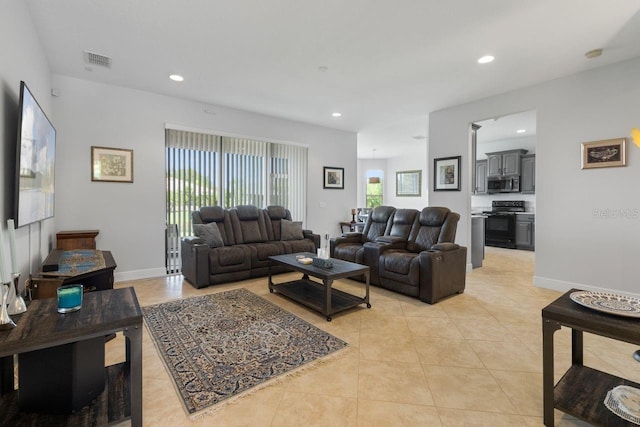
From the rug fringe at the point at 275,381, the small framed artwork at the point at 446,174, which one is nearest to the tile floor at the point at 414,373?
the rug fringe at the point at 275,381

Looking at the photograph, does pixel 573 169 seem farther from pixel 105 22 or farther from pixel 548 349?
pixel 105 22

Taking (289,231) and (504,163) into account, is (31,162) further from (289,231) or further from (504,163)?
(504,163)

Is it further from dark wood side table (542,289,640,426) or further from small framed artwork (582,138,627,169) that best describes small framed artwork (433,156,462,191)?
dark wood side table (542,289,640,426)

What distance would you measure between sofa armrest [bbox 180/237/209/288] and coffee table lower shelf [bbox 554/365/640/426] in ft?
12.2

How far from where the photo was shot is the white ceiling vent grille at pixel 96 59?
11.1 feet

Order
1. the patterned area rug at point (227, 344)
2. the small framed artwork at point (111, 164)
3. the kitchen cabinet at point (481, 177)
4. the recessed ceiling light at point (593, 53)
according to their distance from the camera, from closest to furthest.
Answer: the patterned area rug at point (227, 344)
the recessed ceiling light at point (593, 53)
the small framed artwork at point (111, 164)
the kitchen cabinet at point (481, 177)

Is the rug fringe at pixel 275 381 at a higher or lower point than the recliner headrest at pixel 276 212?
lower

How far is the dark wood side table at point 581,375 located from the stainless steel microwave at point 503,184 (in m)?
6.74

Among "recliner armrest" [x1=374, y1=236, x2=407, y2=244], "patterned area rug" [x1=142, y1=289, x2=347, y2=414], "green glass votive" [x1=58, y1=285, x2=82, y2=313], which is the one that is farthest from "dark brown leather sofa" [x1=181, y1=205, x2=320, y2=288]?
"green glass votive" [x1=58, y1=285, x2=82, y2=313]

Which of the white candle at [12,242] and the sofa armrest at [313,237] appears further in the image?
the sofa armrest at [313,237]

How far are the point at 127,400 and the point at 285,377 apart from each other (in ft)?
2.94

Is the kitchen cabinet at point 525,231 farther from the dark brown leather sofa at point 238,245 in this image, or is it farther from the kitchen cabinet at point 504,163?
the dark brown leather sofa at point 238,245

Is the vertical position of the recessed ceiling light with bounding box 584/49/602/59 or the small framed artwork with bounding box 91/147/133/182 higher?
the recessed ceiling light with bounding box 584/49/602/59

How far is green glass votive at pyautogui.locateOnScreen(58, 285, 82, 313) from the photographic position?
1.45 metres
